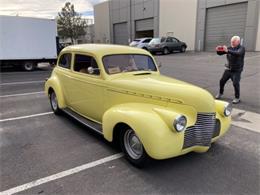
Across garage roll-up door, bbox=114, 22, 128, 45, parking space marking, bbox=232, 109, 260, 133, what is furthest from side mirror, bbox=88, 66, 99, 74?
garage roll-up door, bbox=114, 22, 128, 45

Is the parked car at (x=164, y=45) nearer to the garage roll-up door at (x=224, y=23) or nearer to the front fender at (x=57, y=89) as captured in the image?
the garage roll-up door at (x=224, y=23)

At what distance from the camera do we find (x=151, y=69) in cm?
495

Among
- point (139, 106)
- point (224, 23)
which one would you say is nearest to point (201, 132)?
point (139, 106)

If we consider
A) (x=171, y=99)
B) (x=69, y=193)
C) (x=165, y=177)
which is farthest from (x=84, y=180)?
(x=171, y=99)

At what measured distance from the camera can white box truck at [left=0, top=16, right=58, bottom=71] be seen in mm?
14719

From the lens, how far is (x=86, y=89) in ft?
15.9

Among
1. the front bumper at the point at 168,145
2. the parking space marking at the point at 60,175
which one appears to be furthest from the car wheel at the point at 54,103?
the front bumper at the point at 168,145

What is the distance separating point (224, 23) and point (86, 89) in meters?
21.3

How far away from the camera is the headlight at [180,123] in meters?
3.17

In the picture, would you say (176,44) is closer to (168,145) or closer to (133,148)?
(133,148)

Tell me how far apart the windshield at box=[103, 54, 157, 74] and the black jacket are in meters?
2.94

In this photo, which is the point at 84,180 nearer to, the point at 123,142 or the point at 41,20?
the point at 123,142

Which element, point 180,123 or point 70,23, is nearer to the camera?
point 180,123

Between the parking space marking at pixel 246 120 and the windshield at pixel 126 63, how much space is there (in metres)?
2.33
